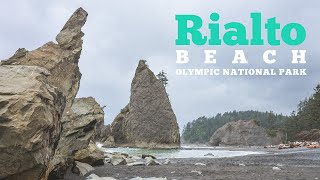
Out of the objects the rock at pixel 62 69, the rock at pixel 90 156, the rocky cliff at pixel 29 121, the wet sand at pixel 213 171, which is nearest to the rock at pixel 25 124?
the rocky cliff at pixel 29 121

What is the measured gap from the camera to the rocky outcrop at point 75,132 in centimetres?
1335

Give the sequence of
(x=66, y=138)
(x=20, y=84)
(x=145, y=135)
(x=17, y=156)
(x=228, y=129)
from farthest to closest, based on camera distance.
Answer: (x=228, y=129), (x=145, y=135), (x=66, y=138), (x=20, y=84), (x=17, y=156)

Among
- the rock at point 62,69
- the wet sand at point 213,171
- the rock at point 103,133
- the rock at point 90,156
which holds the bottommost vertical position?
the wet sand at point 213,171

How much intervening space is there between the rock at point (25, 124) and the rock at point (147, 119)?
89.7m

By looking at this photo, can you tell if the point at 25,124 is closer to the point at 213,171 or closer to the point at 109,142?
the point at 213,171

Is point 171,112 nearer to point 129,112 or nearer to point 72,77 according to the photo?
point 129,112

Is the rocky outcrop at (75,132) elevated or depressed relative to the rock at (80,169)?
elevated

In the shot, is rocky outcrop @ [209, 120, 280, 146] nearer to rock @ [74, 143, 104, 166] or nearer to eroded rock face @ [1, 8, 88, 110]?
rock @ [74, 143, 104, 166]

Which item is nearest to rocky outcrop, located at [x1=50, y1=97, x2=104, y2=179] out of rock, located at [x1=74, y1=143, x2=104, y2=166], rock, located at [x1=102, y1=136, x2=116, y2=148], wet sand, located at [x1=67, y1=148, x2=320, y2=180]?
wet sand, located at [x1=67, y1=148, x2=320, y2=180]

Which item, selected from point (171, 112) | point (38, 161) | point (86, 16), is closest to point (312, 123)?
point (171, 112)

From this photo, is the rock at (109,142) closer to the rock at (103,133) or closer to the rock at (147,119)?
the rock at (147,119)

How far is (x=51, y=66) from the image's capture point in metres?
13.8

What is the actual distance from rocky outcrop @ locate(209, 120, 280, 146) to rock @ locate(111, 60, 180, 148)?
3978cm

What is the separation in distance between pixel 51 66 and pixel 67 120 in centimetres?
234
